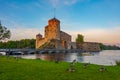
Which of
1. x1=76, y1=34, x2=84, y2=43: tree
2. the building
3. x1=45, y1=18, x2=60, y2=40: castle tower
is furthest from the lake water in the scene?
the building

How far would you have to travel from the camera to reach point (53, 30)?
14900 cm

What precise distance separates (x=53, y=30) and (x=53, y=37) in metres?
4.83

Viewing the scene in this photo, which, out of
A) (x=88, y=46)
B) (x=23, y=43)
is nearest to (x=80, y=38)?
(x=88, y=46)

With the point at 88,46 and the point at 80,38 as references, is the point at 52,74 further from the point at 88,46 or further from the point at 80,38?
the point at 88,46

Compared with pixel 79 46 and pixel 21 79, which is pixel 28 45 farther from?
pixel 21 79

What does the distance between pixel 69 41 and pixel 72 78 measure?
147372 millimetres

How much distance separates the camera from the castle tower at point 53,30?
14838 cm

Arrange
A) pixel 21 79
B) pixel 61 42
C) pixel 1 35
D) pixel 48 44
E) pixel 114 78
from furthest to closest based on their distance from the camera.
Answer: pixel 61 42 → pixel 48 44 → pixel 1 35 → pixel 114 78 → pixel 21 79

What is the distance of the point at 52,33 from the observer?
14875 centimetres

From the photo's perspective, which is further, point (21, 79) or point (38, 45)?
point (38, 45)

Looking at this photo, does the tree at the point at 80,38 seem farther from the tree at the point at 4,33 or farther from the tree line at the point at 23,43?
the tree at the point at 4,33

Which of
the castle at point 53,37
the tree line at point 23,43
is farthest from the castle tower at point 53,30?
the tree line at point 23,43

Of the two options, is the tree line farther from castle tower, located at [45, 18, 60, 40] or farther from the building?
the building

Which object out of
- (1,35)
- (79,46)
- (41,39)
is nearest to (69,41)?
(79,46)
